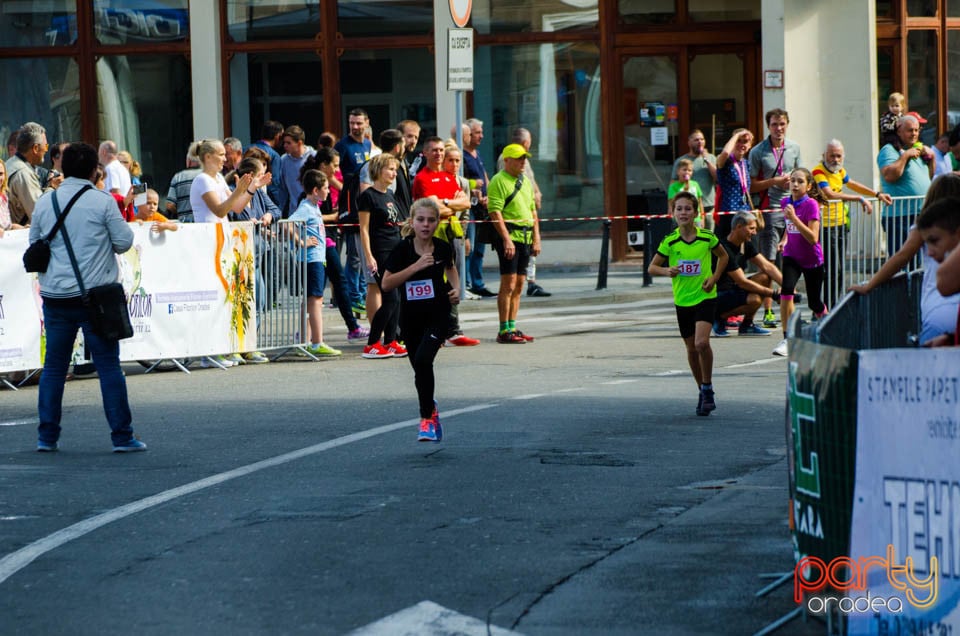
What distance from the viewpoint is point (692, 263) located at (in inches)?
472

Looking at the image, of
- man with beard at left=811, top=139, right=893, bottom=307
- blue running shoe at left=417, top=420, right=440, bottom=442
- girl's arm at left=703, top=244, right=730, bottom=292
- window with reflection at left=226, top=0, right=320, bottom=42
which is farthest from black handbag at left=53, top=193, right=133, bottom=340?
window with reflection at left=226, top=0, right=320, bottom=42

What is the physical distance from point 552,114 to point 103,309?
565 inches

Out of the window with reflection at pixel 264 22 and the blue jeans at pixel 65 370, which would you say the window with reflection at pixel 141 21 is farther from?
the blue jeans at pixel 65 370

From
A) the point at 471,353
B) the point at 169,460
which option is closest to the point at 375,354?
the point at 471,353

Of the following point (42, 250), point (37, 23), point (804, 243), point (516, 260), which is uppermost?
point (37, 23)

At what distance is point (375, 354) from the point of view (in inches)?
611

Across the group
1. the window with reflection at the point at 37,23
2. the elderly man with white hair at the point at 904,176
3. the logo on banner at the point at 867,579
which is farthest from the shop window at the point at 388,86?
the logo on banner at the point at 867,579

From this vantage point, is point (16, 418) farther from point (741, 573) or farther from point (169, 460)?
Answer: point (741, 573)

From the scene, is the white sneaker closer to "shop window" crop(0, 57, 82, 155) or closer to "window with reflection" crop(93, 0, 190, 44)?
"window with reflection" crop(93, 0, 190, 44)

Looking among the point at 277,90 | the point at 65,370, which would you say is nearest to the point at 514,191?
the point at 65,370

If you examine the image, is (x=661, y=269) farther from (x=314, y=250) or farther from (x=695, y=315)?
(x=314, y=250)

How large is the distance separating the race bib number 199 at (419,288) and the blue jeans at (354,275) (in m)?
6.70

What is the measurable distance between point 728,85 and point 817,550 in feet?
63.0

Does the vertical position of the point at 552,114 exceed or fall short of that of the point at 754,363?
it exceeds it
